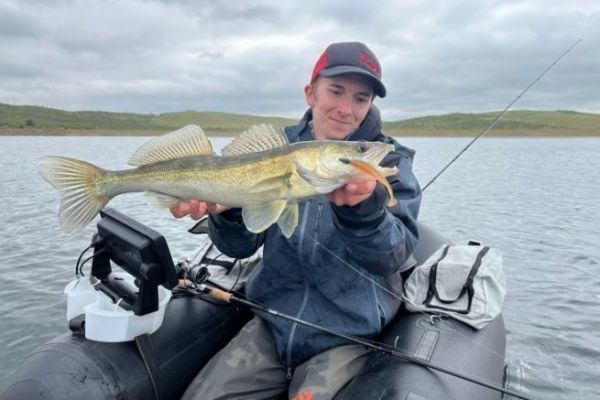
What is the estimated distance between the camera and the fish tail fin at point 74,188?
372 cm

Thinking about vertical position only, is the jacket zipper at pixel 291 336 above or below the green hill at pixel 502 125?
above

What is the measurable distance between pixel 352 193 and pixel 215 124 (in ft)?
321

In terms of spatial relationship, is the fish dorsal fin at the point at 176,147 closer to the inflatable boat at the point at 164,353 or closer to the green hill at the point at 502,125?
the inflatable boat at the point at 164,353

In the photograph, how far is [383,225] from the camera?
3402 mm

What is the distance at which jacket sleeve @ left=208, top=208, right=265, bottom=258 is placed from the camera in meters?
4.08

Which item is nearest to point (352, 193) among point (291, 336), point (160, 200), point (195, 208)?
point (195, 208)

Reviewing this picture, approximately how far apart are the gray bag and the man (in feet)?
0.96

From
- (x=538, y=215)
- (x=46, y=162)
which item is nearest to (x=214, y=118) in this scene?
(x=538, y=215)

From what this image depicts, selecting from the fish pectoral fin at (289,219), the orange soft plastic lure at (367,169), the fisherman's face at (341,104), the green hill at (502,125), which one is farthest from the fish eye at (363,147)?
the green hill at (502,125)

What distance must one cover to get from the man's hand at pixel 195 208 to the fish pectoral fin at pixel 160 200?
0.05m

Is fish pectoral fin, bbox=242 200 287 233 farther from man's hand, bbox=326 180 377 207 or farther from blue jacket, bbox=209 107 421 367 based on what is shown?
blue jacket, bbox=209 107 421 367

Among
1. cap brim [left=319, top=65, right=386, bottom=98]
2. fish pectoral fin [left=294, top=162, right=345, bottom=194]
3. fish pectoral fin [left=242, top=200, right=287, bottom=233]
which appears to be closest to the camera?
fish pectoral fin [left=294, top=162, right=345, bottom=194]

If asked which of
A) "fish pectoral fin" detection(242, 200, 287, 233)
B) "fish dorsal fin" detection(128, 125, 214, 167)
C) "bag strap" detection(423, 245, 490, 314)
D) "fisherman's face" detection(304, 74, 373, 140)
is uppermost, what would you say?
"fisherman's face" detection(304, 74, 373, 140)

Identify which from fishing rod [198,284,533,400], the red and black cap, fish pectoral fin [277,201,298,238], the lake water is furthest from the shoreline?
fish pectoral fin [277,201,298,238]
